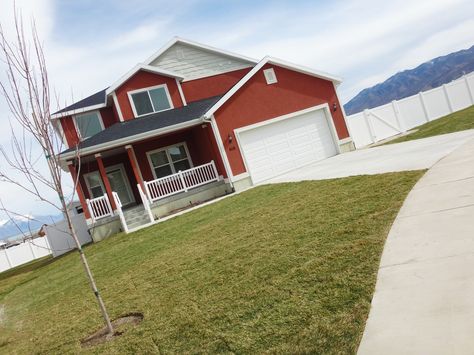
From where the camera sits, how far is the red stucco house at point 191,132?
15719mm

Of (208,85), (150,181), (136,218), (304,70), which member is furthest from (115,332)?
(208,85)

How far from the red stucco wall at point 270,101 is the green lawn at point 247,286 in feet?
22.9

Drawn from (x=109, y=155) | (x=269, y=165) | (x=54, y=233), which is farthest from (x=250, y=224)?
(x=54, y=233)

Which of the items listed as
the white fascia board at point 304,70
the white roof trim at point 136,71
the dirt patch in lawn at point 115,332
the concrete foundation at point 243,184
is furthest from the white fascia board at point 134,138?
the dirt patch in lawn at point 115,332

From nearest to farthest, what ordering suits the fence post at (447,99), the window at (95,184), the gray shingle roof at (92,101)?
the window at (95,184) → the gray shingle roof at (92,101) → the fence post at (447,99)

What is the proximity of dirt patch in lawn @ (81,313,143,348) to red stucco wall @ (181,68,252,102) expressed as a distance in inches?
648

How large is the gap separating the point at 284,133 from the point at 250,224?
9988 mm

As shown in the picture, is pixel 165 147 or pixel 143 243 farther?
pixel 165 147

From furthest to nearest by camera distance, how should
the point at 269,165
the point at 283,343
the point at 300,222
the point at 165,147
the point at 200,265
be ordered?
the point at 165,147, the point at 269,165, the point at 300,222, the point at 200,265, the point at 283,343

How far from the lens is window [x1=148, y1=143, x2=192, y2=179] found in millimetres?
18094

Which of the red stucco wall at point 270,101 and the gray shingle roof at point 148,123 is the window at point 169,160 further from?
the red stucco wall at point 270,101

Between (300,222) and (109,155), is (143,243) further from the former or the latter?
(109,155)

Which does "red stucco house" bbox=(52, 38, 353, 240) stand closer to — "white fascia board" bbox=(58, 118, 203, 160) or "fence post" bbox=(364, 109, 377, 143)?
"white fascia board" bbox=(58, 118, 203, 160)

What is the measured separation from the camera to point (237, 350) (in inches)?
128
